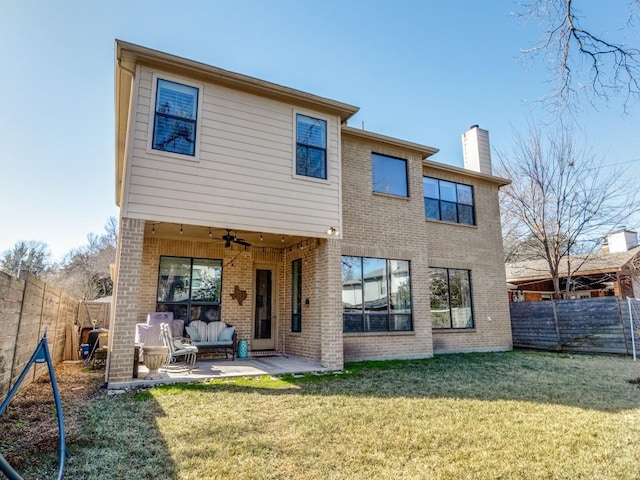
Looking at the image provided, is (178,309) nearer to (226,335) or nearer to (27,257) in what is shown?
(226,335)

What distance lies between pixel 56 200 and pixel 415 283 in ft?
75.2

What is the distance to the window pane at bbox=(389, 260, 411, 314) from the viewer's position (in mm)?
9883

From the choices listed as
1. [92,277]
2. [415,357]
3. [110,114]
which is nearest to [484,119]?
[415,357]

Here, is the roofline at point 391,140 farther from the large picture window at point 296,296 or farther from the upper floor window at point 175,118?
the upper floor window at point 175,118

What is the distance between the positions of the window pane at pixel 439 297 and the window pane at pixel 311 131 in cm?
523

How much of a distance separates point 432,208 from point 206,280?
22.7 feet

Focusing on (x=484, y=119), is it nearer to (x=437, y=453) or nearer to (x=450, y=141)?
(x=450, y=141)

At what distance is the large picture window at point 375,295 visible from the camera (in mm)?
9375

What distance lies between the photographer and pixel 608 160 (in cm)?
1458

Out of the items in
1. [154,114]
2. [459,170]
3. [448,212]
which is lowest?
[448,212]

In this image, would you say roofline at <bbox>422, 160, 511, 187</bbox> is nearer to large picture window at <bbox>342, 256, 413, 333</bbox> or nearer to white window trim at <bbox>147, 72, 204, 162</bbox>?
large picture window at <bbox>342, 256, 413, 333</bbox>

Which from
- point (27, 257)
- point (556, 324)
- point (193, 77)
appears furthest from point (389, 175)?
point (27, 257)

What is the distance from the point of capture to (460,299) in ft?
37.9

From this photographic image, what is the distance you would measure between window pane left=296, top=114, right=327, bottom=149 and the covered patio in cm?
482
